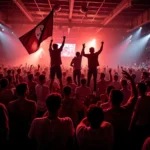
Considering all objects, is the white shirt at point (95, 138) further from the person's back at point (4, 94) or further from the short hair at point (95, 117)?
the person's back at point (4, 94)

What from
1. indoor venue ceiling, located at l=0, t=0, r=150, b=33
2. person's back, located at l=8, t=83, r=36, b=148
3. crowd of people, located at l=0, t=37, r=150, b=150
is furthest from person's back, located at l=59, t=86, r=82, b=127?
indoor venue ceiling, located at l=0, t=0, r=150, b=33

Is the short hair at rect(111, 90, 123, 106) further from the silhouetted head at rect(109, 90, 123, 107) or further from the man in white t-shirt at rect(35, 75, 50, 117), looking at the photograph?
the man in white t-shirt at rect(35, 75, 50, 117)

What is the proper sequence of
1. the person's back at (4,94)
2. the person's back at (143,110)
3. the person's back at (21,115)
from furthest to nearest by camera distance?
the person's back at (4,94) < the person's back at (143,110) < the person's back at (21,115)

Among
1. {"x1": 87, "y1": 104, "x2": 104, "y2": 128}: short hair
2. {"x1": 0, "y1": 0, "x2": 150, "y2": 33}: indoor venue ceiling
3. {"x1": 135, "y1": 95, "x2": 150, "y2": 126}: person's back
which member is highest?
{"x1": 0, "y1": 0, "x2": 150, "y2": 33}: indoor venue ceiling

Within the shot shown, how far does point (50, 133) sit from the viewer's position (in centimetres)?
252

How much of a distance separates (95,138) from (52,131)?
1.73 feet

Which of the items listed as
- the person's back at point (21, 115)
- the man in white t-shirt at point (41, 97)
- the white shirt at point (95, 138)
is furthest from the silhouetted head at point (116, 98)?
the man in white t-shirt at point (41, 97)

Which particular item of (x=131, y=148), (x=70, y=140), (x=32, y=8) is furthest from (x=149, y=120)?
(x=32, y=8)

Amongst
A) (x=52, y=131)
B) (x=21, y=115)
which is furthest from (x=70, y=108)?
(x=52, y=131)

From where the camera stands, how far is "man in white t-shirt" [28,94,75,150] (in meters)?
2.53

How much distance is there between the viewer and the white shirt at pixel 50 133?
2.53 m

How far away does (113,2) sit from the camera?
12.4 m

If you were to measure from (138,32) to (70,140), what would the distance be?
18.9 meters

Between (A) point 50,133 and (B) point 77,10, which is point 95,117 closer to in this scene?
(A) point 50,133
